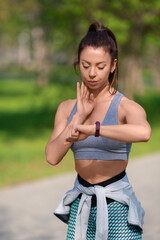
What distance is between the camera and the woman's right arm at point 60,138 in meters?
2.68

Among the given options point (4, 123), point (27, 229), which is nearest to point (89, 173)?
point (27, 229)

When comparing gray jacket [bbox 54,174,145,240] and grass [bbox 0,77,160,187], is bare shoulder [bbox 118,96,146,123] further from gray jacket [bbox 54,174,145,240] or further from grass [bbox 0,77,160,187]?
grass [bbox 0,77,160,187]

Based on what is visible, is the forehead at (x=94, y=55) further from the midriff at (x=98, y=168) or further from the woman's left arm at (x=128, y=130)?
the midriff at (x=98, y=168)

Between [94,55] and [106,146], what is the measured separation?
48cm

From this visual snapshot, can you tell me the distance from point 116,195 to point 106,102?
51 centimetres

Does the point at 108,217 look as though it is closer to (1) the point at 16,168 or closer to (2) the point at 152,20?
(1) the point at 16,168

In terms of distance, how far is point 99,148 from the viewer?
2803 millimetres

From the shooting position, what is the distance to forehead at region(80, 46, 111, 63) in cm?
275

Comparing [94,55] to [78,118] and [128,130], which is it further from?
[128,130]

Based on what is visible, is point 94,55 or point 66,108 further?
point 66,108

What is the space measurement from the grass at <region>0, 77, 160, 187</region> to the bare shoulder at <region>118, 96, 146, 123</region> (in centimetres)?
582

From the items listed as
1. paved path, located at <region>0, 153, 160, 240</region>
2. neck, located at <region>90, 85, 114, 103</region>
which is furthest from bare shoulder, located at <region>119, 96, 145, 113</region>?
paved path, located at <region>0, 153, 160, 240</region>

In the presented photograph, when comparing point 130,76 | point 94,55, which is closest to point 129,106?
point 94,55

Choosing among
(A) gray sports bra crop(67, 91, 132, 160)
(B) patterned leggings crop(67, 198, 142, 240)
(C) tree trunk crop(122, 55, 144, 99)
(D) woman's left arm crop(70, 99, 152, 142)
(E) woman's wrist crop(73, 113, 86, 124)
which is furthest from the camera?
(C) tree trunk crop(122, 55, 144, 99)
